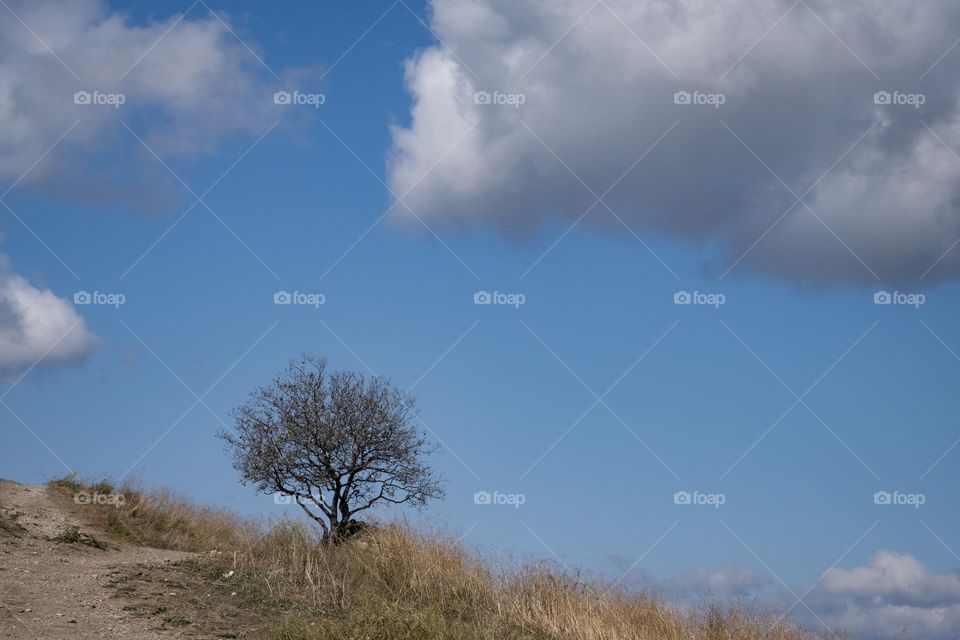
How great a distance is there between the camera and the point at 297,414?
2295 cm

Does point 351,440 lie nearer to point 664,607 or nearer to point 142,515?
point 142,515

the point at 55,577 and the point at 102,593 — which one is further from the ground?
the point at 55,577

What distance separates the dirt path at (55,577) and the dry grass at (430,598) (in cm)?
207

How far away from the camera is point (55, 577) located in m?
17.0

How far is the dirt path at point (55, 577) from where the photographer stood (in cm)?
1330

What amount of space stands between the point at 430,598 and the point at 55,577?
7.12 m

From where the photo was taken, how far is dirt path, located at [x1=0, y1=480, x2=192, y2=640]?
43.7 ft

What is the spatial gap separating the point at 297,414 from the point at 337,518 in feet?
9.14

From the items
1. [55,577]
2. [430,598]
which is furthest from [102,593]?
[430,598]

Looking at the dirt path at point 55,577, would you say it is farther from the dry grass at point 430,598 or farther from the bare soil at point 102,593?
the dry grass at point 430,598

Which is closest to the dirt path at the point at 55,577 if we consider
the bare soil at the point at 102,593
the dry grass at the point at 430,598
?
the bare soil at the point at 102,593

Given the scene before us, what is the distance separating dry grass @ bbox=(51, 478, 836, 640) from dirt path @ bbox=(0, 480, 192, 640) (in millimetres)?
2074

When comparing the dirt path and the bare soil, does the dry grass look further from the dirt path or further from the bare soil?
the dirt path

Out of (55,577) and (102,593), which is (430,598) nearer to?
(102,593)
